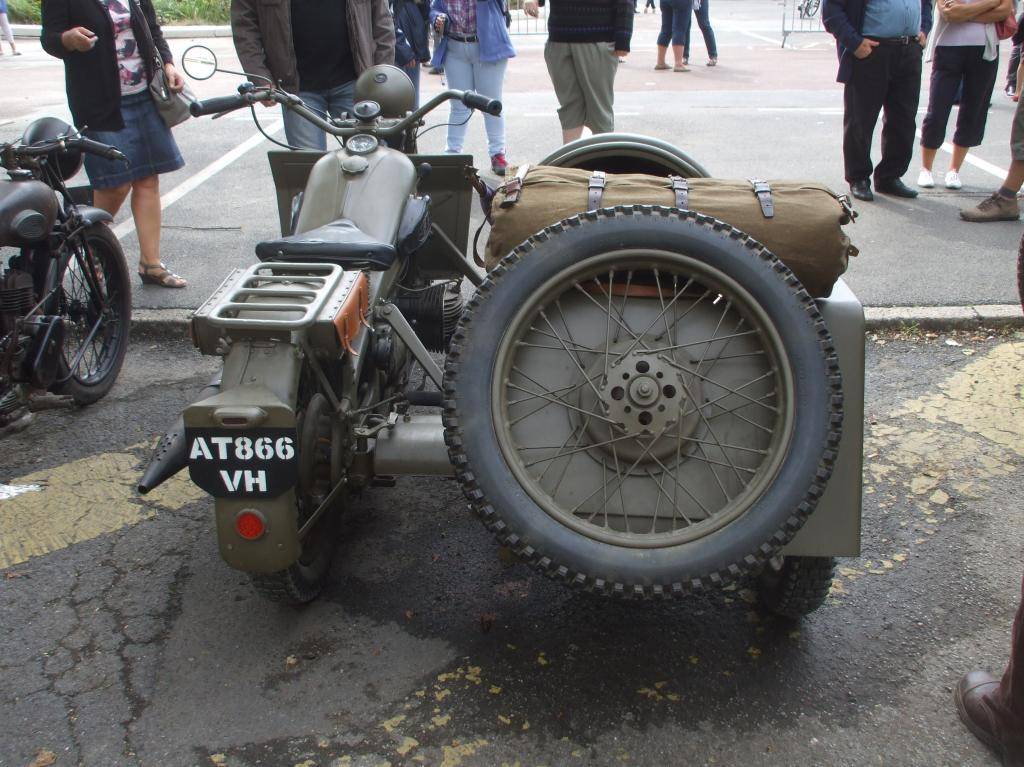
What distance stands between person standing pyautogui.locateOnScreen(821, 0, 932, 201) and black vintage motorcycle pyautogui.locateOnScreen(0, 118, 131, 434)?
16.7ft

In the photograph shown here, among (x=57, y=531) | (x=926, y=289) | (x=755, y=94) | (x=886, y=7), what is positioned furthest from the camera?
(x=755, y=94)

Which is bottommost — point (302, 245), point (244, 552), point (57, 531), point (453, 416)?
point (57, 531)

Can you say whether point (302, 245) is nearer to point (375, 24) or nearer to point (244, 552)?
point (244, 552)

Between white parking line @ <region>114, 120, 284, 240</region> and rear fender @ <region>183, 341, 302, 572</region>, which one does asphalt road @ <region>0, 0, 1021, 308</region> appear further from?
rear fender @ <region>183, 341, 302, 572</region>

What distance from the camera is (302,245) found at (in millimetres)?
2947

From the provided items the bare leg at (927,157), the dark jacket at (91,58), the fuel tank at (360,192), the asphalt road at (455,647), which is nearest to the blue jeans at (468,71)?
the dark jacket at (91,58)

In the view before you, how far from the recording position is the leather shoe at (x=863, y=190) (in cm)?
734

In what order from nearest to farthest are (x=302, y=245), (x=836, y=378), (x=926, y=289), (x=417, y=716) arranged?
1. (x=836, y=378)
2. (x=417, y=716)
3. (x=302, y=245)
4. (x=926, y=289)

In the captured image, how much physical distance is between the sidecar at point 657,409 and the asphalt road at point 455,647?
0.35 metres

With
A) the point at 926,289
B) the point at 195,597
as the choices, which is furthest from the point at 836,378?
the point at 926,289

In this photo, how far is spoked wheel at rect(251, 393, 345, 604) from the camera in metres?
2.65

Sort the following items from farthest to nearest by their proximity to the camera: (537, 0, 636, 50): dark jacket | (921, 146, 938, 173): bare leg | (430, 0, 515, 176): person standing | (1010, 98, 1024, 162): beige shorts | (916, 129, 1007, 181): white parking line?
(916, 129, 1007, 181): white parking line → (921, 146, 938, 173): bare leg → (430, 0, 515, 176): person standing → (537, 0, 636, 50): dark jacket → (1010, 98, 1024, 162): beige shorts

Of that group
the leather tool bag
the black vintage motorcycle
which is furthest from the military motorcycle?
the black vintage motorcycle

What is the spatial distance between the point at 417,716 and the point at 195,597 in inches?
37.4
